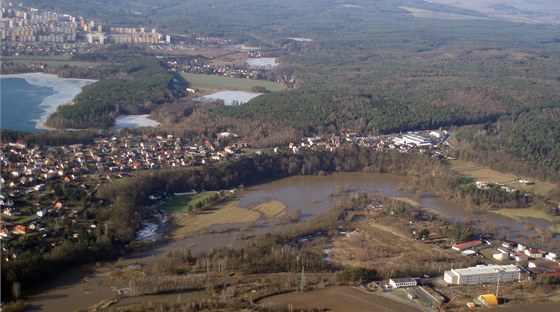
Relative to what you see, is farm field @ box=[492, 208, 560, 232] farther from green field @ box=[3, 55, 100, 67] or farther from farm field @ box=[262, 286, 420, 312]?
green field @ box=[3, 55, 100, 67]

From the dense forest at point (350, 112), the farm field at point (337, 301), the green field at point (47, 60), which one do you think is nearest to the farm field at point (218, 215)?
the farm field at point (337, 301)

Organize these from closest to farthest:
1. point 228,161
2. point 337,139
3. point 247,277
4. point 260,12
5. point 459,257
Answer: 1. point 247,277
2. point 459,257
3. point 228,161
4. point 337,139
5. point 260,12

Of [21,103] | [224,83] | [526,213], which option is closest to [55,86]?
[21,103]

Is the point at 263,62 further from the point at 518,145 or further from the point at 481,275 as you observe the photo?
the point at 481,275

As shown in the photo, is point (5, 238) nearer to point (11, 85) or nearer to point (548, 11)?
point (11, 85)

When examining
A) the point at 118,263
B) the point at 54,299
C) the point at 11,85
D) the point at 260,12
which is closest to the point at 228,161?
the point at 118,263

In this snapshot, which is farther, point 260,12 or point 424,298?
point 260,12

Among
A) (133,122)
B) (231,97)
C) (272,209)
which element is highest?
(231,97)

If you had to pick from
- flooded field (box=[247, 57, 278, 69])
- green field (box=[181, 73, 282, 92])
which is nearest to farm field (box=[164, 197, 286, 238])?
green field (box=[181, 73, 282, 92])
